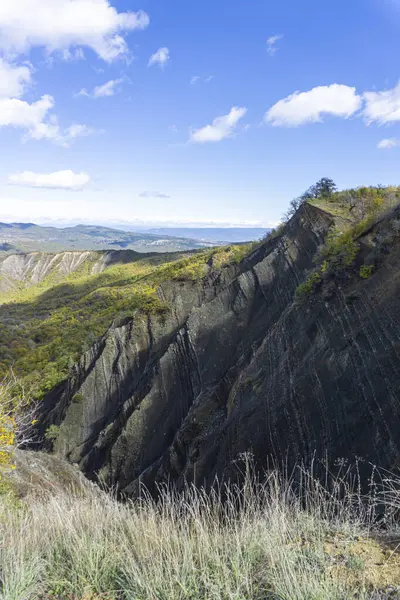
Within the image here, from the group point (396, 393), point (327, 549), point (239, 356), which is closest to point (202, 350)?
point (239, 356)

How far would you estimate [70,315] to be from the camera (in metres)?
78.1

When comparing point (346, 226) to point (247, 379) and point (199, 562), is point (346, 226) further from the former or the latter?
point (199, 562)

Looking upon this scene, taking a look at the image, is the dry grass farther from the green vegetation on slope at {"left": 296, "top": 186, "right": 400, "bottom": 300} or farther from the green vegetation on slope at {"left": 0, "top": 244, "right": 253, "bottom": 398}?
the green vegetation on slope at {"left": 0, "top": 244, "right": 253, "bottom": 398}

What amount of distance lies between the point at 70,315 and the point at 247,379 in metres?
68.9

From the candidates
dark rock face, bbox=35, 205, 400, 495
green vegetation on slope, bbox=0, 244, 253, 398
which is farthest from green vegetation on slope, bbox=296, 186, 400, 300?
green vegetation on slope, bbox=0, 244, 253, 398

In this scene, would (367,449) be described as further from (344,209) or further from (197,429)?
(344,209)

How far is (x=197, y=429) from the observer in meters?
18.6

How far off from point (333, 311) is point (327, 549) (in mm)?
11114

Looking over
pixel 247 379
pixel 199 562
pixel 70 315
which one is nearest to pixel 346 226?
pixel 247 379

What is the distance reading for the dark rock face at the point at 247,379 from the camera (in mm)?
10656

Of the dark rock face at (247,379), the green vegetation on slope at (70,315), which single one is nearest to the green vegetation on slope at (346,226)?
the dark rock face at (247,379)

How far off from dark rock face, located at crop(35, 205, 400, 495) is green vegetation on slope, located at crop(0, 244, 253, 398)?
401cm

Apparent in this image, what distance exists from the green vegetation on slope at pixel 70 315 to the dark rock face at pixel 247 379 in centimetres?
401

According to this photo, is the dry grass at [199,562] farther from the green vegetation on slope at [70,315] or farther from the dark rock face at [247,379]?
the green vegetation on slope at [70,315]
